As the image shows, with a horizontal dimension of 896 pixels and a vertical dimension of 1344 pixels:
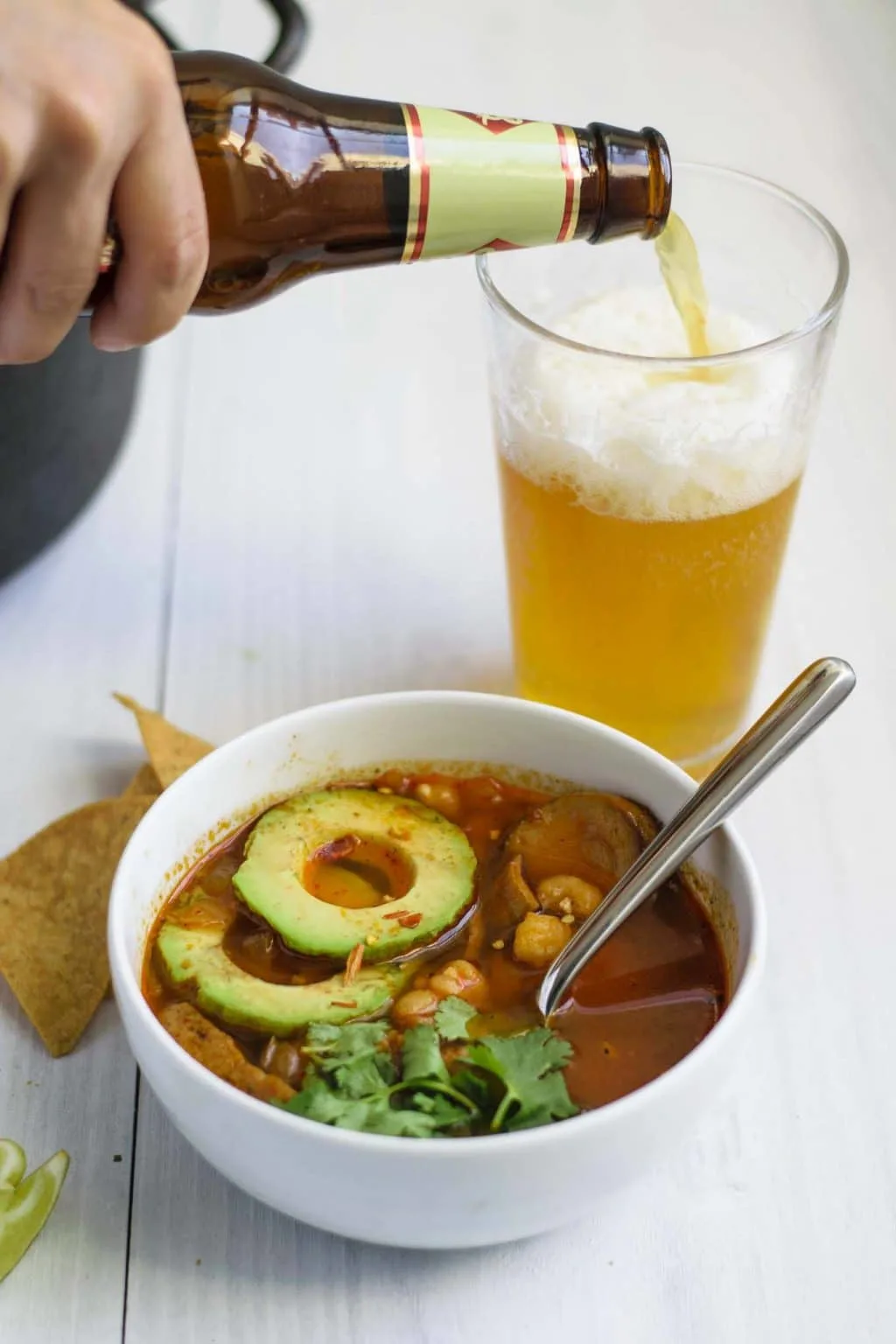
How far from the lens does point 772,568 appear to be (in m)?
1.18

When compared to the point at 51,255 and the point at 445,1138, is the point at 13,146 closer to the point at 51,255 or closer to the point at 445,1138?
the point at 51,255

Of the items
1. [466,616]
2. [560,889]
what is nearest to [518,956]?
[560,889]

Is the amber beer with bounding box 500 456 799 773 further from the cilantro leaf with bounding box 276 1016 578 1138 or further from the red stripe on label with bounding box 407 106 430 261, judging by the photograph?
the cilantro leaf with bounding box 276 1016 578 1138

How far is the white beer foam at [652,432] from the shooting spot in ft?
3.54

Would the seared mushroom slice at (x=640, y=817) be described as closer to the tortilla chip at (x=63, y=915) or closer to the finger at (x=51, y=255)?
the tortilla chip at (x=63, y=915)

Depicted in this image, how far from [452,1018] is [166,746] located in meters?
0.38

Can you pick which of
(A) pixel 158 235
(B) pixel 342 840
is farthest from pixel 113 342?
(B) pixel 342 840

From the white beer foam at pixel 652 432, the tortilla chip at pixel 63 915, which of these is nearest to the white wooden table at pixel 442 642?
the tortilla chip at pixel 63 915

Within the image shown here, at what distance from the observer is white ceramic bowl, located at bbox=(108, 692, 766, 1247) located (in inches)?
30.8

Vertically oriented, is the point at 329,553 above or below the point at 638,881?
below

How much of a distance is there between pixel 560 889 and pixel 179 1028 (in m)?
0.25

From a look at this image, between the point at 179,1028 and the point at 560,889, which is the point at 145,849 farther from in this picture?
the point at 560,889

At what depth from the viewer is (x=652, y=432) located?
1.08 m

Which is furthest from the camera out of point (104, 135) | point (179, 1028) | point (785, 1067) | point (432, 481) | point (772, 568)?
point (432, 481)
